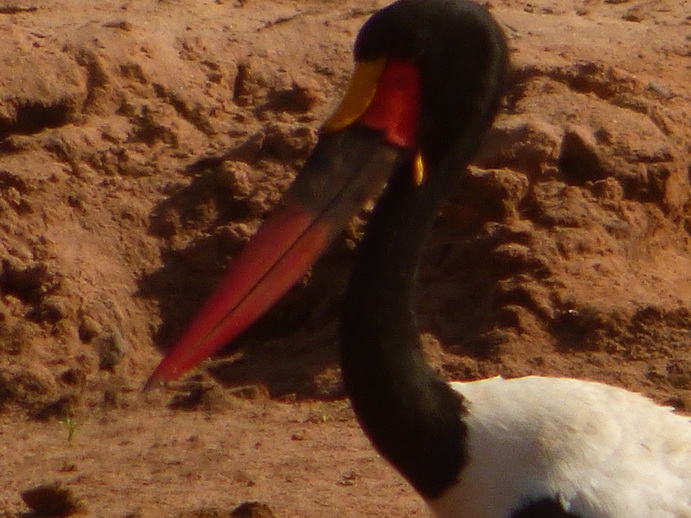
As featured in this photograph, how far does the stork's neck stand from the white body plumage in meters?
0.06

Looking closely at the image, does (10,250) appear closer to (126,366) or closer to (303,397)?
(126,366)

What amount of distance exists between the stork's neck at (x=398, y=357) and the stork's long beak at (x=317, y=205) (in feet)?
0.45

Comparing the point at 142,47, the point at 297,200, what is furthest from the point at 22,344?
the point at 297,200

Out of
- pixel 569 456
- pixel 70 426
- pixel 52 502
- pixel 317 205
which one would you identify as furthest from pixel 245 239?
pixel 569 456

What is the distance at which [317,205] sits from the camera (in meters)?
3.29

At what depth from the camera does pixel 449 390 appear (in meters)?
3.40

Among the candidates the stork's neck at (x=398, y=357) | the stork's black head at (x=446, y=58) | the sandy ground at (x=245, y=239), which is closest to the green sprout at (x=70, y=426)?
the sandy ground at (x=245, y=239)

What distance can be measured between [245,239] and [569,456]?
2.89m

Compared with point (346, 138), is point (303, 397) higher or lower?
lower

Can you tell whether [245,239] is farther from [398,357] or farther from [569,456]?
[569,456]

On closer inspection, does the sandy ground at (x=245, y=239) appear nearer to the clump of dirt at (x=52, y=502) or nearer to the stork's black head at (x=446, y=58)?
the clump of dirt at (x=52, y=502)

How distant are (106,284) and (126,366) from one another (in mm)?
401

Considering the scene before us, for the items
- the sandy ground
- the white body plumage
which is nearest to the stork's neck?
the white body plumage

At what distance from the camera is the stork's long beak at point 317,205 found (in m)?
3.17
